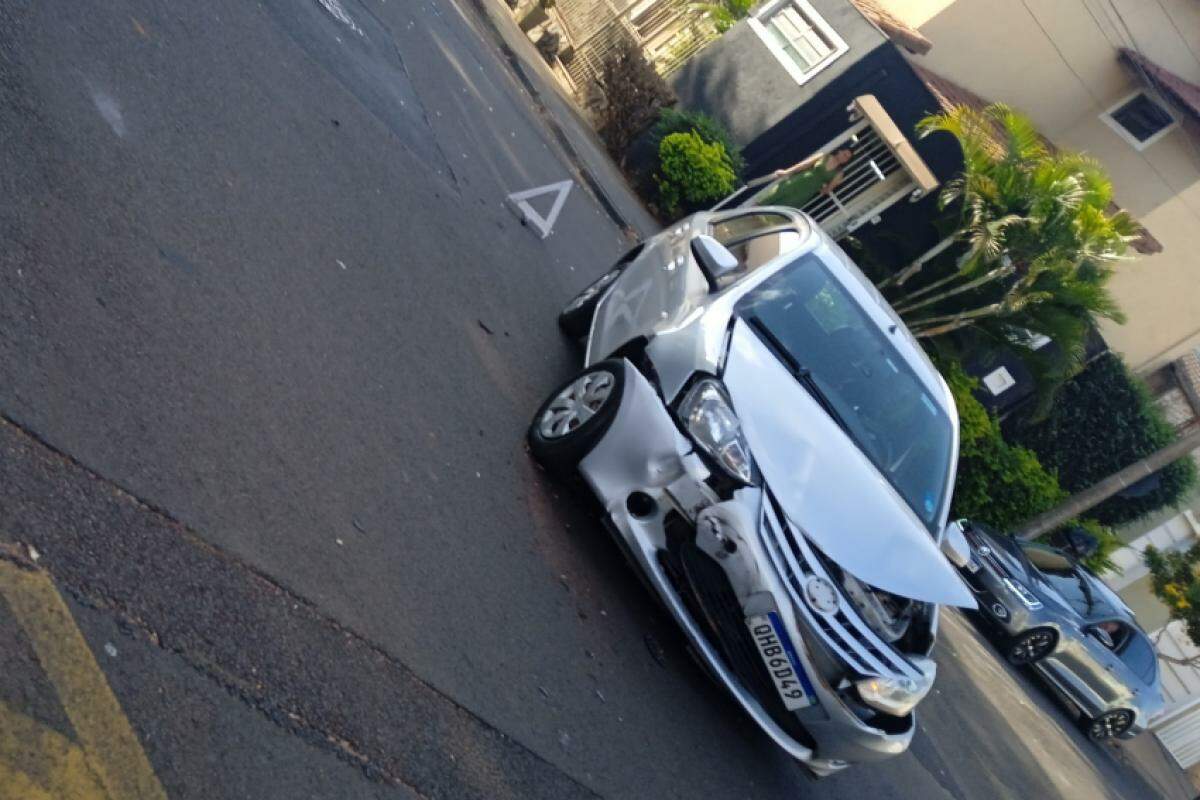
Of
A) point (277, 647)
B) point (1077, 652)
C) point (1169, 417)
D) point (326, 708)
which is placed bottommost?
point (1169, 417)

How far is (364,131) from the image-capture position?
8.33 metres

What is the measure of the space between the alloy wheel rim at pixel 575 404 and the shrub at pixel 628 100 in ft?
A: 38.4

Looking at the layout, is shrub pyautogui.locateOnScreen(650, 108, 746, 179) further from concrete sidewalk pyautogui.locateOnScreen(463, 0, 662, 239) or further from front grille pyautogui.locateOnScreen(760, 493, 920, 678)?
front grille pyautogui.locateOnScreen(760, 493, 920, 678)

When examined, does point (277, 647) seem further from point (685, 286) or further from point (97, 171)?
point (685, 286)

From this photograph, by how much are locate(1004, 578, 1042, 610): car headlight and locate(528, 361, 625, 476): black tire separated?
23.4 feet

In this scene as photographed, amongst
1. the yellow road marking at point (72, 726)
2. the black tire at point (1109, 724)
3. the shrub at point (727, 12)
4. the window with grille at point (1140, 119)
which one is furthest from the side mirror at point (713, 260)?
the window with grille at point (1140, 119)

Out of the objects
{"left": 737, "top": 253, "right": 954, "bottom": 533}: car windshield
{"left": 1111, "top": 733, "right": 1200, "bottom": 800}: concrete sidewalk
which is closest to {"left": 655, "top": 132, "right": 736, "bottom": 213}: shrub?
{"left": 1111, "top": 733, "right": 1200, "bottom": 800}: concrete sidewalk

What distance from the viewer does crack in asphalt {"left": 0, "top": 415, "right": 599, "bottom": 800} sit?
3779 mm

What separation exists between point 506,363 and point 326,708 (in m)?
3.62

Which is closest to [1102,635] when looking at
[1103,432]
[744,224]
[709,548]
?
[744,224]

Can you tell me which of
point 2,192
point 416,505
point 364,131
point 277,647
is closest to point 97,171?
point 2,192

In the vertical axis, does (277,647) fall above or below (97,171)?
below

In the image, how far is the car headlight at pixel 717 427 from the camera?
5801 millimetres

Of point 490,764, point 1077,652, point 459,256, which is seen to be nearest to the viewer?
point 490,764
